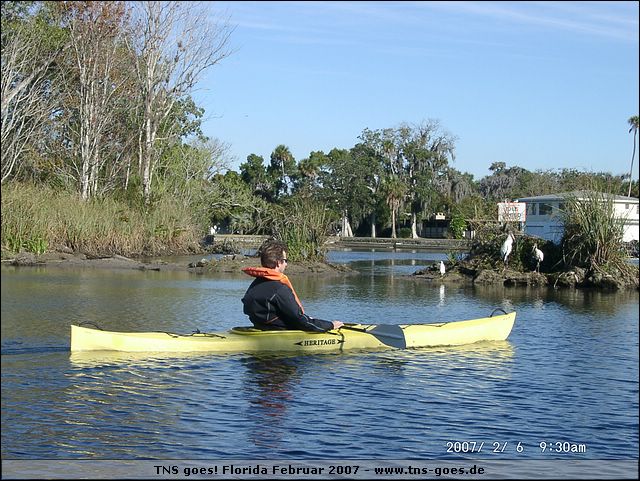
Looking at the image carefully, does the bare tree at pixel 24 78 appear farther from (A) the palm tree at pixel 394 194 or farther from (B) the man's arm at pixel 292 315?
(A) the palm tree at pixel 394 194

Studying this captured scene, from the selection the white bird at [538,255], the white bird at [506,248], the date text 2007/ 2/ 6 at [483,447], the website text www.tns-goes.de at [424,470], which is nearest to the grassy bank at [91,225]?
the date text 2007/ 2/ 6 at [483,447]

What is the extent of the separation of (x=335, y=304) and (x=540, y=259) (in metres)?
10.2

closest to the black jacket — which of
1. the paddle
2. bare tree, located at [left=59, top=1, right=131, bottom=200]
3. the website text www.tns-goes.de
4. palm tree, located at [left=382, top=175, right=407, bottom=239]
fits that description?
the paddle

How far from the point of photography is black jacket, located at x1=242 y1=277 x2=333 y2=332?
12508mm

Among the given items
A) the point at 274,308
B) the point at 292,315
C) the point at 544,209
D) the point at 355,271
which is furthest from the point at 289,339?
the point at 544,209

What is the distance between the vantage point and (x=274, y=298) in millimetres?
12648

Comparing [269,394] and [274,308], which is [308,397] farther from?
[274,308]

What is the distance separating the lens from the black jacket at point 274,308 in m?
12.5

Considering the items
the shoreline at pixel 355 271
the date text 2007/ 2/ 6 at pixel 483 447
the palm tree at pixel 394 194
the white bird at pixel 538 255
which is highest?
the palm tree at pixel 394 194

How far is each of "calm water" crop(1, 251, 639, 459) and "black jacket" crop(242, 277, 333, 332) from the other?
512mm

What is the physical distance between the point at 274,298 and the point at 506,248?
1832 centimetres

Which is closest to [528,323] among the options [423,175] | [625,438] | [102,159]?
[625,438]

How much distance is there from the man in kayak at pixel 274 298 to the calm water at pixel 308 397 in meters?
0.53

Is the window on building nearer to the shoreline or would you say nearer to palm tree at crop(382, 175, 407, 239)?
palm tree at crop(382, 175, 407, 239)
